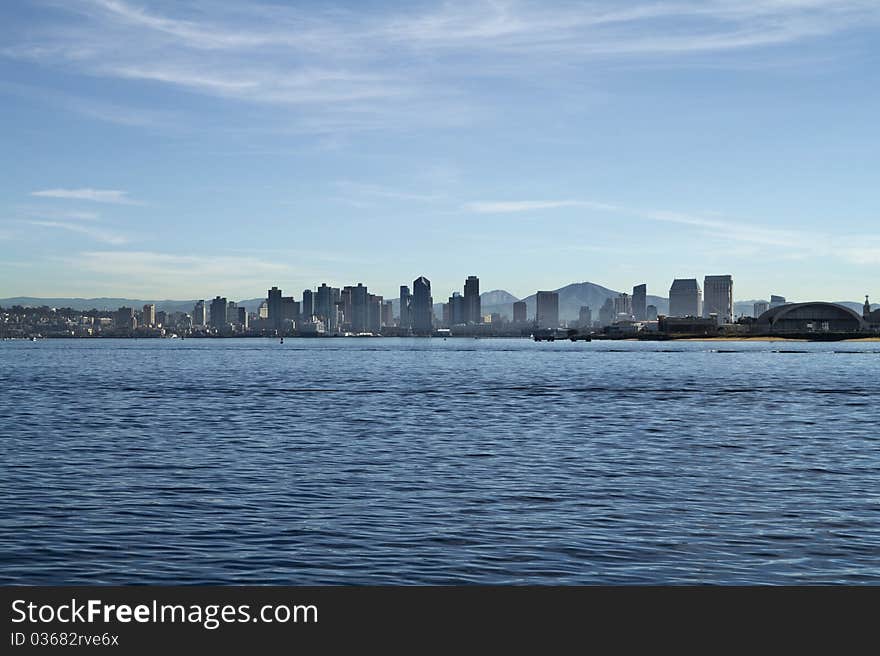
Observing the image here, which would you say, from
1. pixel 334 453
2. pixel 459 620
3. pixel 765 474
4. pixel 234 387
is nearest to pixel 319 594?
pixel 459 620

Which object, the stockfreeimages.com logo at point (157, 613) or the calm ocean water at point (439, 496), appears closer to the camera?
the stockfreeimages.com logo at point (157, 613)

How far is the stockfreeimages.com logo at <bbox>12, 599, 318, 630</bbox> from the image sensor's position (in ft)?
54.4

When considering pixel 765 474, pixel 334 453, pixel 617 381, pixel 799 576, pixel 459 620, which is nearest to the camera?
pixel 459 620

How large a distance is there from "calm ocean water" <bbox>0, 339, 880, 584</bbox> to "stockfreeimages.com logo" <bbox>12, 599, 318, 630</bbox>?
18.6 feet

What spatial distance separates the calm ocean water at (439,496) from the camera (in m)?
24.8

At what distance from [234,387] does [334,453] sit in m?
72.5

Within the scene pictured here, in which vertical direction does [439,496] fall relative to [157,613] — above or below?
below

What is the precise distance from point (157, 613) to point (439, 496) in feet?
64.2

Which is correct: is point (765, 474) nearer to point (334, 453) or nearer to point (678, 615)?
point (334, 453)

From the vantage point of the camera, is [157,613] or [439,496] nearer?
[157,613]

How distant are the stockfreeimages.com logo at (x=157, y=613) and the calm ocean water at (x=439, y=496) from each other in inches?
223

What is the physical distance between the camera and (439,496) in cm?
3581

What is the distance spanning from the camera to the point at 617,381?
132m

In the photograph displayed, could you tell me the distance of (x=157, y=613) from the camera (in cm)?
1683
